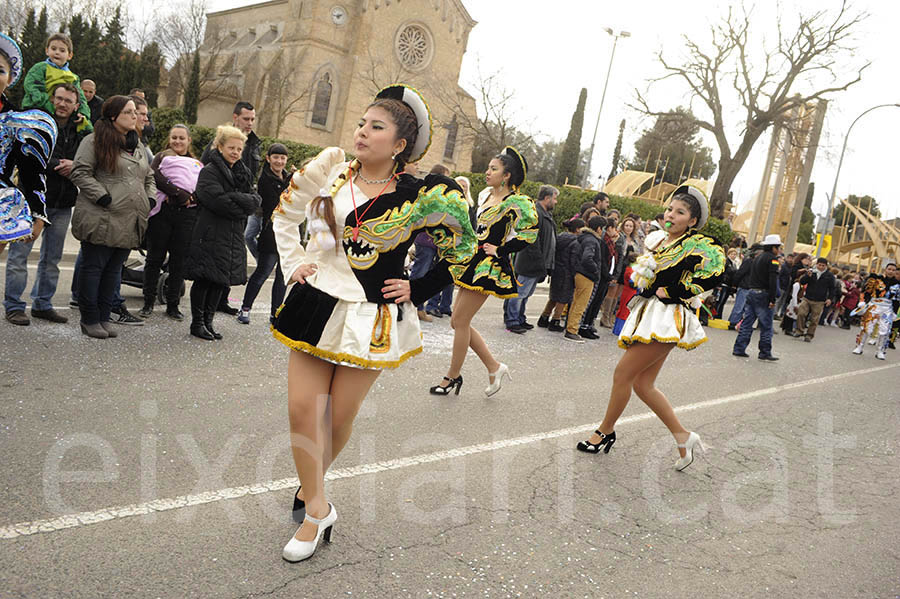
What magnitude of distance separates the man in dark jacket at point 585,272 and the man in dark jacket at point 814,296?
799 cm

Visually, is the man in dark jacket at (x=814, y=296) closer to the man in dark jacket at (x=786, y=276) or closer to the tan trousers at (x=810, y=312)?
the tan trousers at (x=810, y=312)

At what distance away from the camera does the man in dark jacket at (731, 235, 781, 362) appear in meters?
12.1

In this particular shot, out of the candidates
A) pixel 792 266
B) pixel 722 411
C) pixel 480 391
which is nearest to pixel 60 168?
pixel 480 391

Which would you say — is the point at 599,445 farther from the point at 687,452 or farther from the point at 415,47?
Result: the point at 415,47

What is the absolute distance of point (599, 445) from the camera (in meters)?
5.52

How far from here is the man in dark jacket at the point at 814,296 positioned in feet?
54.9

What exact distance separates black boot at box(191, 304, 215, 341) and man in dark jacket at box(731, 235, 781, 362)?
8712 millimetres

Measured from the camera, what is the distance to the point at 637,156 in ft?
246

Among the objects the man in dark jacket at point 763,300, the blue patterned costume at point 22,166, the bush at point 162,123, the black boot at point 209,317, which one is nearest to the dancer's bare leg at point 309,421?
the blue patterned costume at point 22,166

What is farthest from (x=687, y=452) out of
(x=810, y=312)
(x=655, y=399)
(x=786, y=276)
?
(x=786, y=276)

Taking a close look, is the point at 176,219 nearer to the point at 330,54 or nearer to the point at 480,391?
the point at 480,391

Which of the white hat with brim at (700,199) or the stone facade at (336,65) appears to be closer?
the white hat with brim at (700,199)

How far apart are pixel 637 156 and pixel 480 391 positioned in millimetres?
72278

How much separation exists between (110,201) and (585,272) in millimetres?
6968
